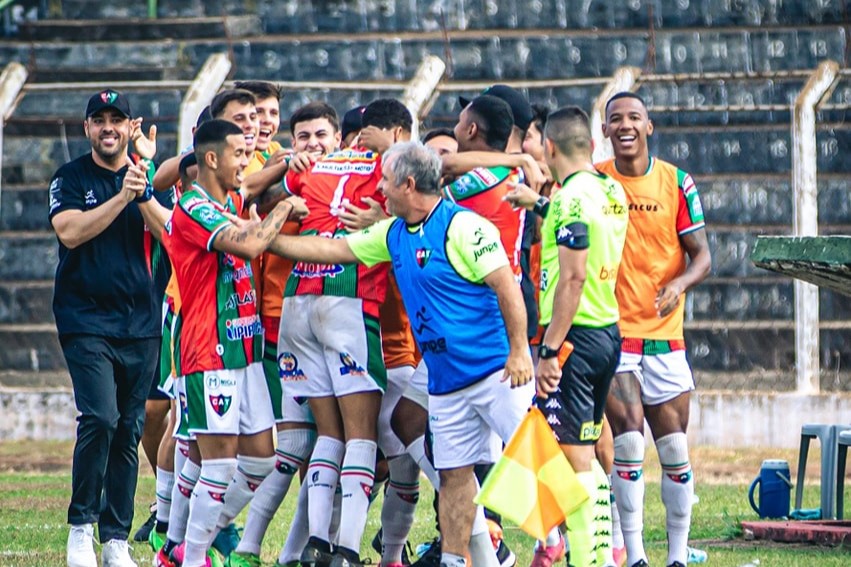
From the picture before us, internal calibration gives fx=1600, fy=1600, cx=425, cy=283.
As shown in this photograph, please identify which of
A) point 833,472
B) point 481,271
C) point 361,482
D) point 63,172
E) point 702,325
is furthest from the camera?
point 702,325

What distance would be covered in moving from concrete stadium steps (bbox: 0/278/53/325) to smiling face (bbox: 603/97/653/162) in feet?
30.7

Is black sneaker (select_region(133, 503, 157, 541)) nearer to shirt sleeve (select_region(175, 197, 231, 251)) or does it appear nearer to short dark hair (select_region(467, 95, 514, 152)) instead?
shirt sleeve (select_region(175, 197, 231, 251))

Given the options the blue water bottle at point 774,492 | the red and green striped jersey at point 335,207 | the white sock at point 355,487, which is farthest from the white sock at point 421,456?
the blue water bottle at point 774,492

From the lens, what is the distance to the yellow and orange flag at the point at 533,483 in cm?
684

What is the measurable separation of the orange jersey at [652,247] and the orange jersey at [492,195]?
739 millimetres

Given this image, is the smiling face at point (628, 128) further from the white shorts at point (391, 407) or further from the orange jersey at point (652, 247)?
the white shorts at point (391, 407)

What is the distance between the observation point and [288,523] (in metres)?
10.1

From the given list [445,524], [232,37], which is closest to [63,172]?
[445,524]

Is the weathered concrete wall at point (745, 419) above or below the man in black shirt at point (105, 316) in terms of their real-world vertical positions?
below

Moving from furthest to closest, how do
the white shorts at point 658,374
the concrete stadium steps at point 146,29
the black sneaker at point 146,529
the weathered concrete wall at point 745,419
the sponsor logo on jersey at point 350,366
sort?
1. the concrete stadium steps at point 146,29
2. the weathered concrete wall at point 745,419
3. the black sneaker at point 146,529
4. the white shorts at point 658,374
5. the sponsor logo on jersey at point 350,366

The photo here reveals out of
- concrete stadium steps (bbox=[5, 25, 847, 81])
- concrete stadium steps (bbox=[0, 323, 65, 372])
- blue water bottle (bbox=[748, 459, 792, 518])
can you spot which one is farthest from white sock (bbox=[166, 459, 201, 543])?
concrete stadium steps (bbox=[5, 25, 847, 81])

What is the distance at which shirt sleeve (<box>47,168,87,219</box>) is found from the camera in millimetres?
8406

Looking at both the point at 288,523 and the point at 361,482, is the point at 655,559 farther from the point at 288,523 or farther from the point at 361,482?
the point at 288,523

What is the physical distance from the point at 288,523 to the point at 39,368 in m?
6.94
